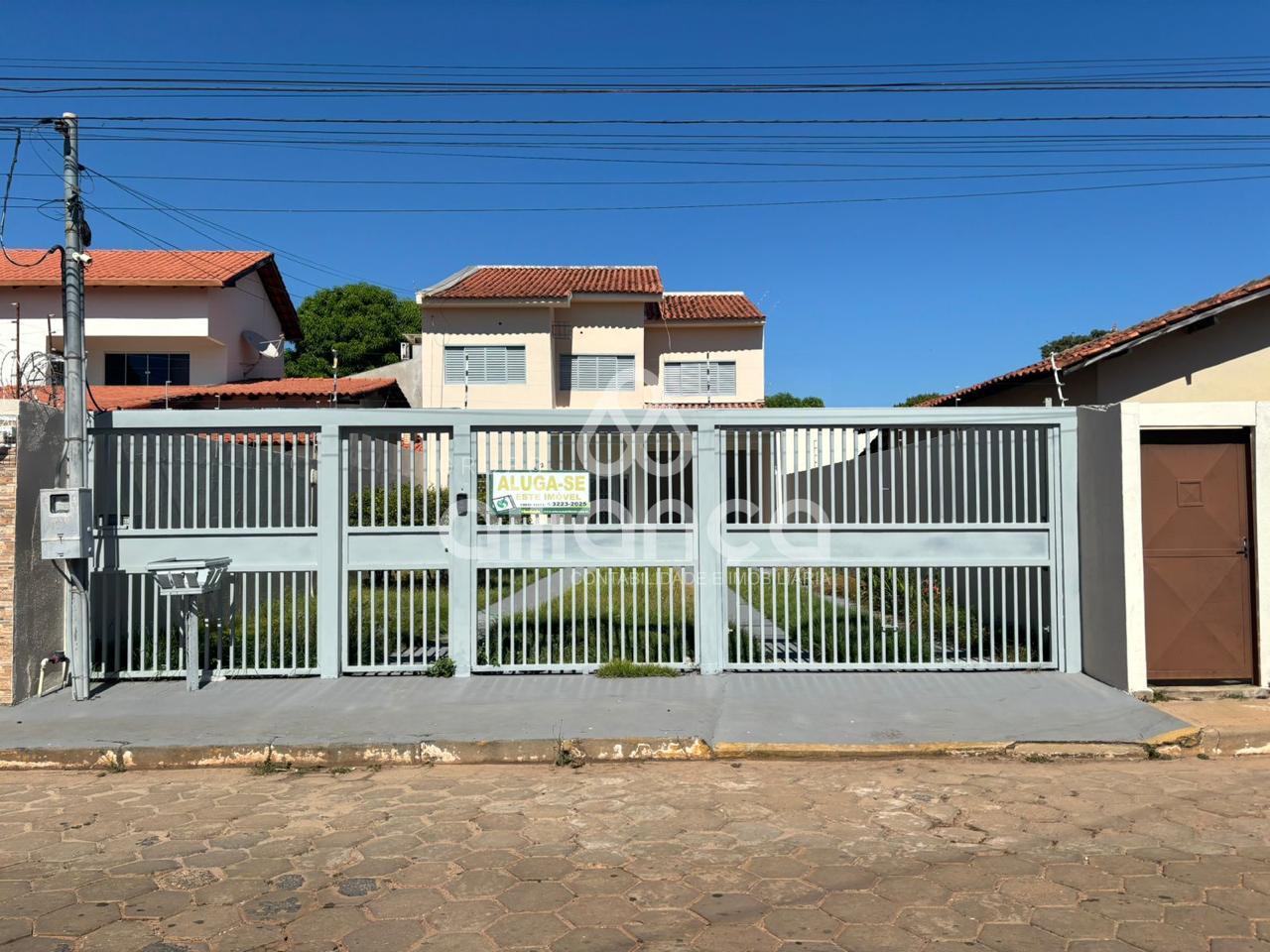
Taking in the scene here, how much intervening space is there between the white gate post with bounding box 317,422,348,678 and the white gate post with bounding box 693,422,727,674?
314cm

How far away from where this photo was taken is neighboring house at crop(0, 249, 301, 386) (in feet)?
78.0

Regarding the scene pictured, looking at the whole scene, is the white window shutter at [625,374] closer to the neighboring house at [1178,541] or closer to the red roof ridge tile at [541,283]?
the red roof ridge tile at [541,283]

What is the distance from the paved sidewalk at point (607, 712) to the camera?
634cm

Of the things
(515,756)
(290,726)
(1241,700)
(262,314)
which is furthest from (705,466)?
(262,314)

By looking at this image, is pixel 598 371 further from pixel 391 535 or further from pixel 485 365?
pixel 391 535

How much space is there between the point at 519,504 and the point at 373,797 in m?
3.17

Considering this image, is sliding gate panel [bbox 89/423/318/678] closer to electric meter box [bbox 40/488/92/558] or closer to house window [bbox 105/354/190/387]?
electric meter box [bbox 40/488/92/558]

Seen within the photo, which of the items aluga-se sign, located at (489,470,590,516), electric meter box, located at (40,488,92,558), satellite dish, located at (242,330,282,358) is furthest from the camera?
satellite dish, located at (242,330,282,358)

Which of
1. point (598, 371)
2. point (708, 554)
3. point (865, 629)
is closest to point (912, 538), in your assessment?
point (865, 629)

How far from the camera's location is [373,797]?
550 cm

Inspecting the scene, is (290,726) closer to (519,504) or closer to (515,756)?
(515,756)

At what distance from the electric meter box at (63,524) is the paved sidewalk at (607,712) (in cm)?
125

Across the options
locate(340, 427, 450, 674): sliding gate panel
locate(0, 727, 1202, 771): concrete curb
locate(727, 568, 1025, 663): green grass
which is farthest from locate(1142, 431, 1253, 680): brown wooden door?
locate(340, 427, 450, 674): sliding gate panel

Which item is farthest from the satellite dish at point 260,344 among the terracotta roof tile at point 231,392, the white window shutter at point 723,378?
the white window shutter at point 723,378
